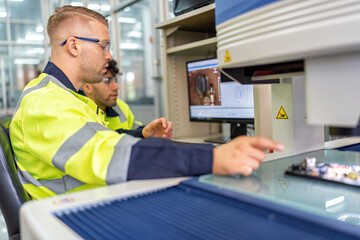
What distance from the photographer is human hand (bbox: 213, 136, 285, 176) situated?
66 cm

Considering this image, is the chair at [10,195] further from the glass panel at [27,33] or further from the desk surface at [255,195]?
the glass panel at [27,33]

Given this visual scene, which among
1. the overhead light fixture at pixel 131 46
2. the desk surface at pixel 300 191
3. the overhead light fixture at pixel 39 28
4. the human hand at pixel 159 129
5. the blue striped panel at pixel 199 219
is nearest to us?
the blue striped panel at pixel 199 219

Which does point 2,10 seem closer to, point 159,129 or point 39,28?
point 39,28

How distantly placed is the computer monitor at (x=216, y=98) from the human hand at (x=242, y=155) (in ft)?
3.08

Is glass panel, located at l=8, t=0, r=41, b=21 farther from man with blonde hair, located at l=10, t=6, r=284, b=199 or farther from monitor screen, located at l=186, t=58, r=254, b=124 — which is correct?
man with blonde hair, located at l=10, t=6, r=284, b=199

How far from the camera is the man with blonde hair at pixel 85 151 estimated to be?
0.69 metres

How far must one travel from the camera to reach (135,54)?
15.1 ft

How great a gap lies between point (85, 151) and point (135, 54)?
402 centimetres

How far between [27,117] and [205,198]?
1.77 feet

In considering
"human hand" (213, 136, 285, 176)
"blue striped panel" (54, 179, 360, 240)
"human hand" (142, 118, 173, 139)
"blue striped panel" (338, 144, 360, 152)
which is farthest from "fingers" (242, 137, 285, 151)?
"human hand" (142, 118, 173, 139)

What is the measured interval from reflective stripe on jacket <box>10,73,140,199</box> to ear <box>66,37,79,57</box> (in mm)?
193

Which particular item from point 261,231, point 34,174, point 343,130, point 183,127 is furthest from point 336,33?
point 183,127

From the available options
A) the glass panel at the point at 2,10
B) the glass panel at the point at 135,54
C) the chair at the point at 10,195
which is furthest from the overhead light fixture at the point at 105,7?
the chair at the point at 10,195

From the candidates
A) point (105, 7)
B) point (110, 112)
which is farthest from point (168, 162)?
point (105, 7)
